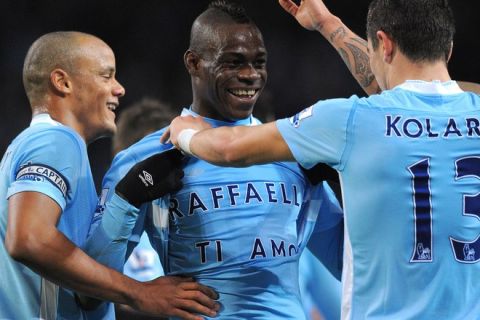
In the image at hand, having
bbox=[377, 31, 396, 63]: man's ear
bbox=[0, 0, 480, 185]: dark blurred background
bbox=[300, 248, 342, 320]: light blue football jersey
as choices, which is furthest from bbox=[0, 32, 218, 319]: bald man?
bbox=[0, 0, 480, 185]: dark blurred background

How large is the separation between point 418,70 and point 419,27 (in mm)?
132

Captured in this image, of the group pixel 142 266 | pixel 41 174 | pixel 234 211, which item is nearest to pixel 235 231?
pixel 234 211

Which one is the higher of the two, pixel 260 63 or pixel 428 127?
pixel 260 63

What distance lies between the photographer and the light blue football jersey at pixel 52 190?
3.07 meters

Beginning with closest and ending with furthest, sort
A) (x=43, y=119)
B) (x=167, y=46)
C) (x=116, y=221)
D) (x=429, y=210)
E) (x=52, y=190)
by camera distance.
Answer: (x=429, y=210) → (x=52, y=190) → (x=116, y=221) → (x=43, y=119) → (x=167, y=46)

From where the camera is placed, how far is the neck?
108 inches

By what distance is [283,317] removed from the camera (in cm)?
325

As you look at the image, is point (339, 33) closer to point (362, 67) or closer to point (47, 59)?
point (362, 67)

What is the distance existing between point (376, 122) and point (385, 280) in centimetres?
47

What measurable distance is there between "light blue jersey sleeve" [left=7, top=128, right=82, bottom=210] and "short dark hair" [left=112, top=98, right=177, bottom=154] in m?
2.92

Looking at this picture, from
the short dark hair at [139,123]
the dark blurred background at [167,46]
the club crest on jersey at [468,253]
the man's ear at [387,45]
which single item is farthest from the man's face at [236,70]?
the dark blurred background at [167,46]

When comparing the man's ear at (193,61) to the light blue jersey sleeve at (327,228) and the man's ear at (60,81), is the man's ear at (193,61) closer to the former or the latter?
the man's ear at (60,81)

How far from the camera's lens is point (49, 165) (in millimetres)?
3070

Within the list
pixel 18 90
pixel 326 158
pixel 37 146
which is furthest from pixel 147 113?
pixel 326 158
